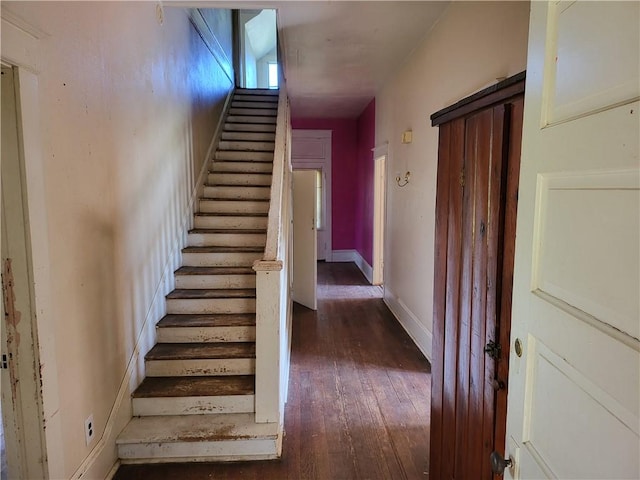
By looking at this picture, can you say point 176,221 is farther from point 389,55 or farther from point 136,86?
point 389,55

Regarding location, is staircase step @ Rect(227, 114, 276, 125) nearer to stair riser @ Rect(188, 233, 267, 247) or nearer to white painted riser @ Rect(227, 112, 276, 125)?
white painted riser @ Rect(227, 112, 276, 125)

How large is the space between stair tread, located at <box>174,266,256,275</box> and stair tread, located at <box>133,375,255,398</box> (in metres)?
0.91

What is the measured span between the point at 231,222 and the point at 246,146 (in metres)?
1.40

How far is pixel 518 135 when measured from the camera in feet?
3.60

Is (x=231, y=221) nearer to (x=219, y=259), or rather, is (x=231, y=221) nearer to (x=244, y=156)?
(x=219, y=259)

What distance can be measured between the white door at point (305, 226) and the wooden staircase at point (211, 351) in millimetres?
465

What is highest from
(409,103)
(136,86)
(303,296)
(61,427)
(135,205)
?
(409,103)

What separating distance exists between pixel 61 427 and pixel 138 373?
2.83 ft

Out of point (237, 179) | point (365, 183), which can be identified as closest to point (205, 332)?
point (237, 179)

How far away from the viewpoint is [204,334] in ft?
9.26

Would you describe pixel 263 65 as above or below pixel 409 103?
above

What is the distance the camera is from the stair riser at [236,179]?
429 centimetres

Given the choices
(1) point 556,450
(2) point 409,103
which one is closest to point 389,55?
(2) point 409,103

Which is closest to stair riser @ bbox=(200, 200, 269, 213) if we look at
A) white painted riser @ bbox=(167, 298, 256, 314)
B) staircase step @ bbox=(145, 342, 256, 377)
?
white painted riser @ bbox=(167, 298, 256, 314)
